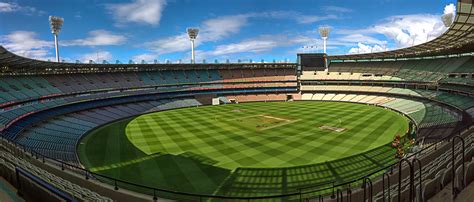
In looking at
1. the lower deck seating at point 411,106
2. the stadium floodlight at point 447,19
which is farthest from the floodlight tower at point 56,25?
the stadium floodlight at point 447,19

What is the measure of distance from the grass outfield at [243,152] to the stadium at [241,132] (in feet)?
0.49

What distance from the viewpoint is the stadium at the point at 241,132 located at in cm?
1269

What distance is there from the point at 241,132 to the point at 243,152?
8549 millimetres

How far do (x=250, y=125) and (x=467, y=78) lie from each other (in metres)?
33.0

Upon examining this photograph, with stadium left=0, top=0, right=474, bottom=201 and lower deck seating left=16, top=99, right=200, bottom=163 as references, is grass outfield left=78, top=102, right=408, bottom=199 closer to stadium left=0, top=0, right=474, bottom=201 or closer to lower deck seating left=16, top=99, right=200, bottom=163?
stadium left=0, top=0, right=474, bottom=201

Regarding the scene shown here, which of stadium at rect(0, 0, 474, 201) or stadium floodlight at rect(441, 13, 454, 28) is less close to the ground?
stadium floodlight at rect(441, 13, 454, 28)

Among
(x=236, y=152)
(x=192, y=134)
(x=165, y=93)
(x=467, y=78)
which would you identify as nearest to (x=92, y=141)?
(x=192, y=134)

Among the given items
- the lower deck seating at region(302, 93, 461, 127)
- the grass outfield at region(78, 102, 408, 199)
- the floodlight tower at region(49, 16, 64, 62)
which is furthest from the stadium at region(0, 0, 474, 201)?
the floodlight tower at region(49, 16, 64, 62)

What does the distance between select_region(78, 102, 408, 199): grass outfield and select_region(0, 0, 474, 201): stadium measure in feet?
0.49

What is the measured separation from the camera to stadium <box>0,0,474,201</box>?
12688 millimetres

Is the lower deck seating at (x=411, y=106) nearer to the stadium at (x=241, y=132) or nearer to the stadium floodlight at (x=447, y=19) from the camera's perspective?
the stadium at (x=241, y=132)

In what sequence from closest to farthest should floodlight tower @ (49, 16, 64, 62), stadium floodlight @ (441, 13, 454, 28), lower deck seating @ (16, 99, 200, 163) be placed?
lower deck seating @ (16, 99, 200, 163) < stadium floodlight @ (441, 13, 454, 28) < floodlight tower @ (49, 16, 64, 62)

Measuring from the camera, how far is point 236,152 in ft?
86.6

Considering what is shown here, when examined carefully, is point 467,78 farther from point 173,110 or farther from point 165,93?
point 165,93
